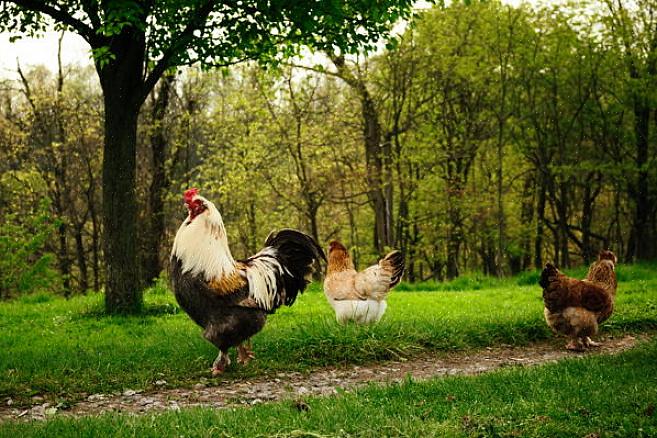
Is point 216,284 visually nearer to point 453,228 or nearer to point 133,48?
point 133,48

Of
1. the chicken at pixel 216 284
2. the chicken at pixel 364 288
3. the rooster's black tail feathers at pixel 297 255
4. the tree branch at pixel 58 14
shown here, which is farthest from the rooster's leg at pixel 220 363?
the tree branch at pixel 58 14

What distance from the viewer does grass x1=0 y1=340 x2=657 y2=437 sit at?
204 inches

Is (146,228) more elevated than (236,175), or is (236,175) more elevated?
(236,175)

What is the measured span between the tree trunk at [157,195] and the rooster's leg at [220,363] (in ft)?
54.1

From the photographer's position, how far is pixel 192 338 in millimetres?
9805

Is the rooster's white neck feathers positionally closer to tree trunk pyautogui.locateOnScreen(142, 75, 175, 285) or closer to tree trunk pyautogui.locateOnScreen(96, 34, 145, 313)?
tree trunk pyautogui.locateOnScreen(96, 34, 145, 313)

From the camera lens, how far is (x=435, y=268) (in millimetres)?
30469

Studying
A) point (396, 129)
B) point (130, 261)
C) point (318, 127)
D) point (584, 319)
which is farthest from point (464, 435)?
point (318, 127)

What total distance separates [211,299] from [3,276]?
18282 millimetres

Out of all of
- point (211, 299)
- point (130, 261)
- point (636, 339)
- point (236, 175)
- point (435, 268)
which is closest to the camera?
point (211, 299)

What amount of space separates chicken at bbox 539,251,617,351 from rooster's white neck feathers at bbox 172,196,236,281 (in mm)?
4726

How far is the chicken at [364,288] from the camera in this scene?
9.54m

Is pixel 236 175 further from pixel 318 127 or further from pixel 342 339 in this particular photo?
pixel 342 339

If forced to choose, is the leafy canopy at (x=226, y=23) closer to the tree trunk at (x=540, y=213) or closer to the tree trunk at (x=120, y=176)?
the tree trunk at (x=120, y=176)
